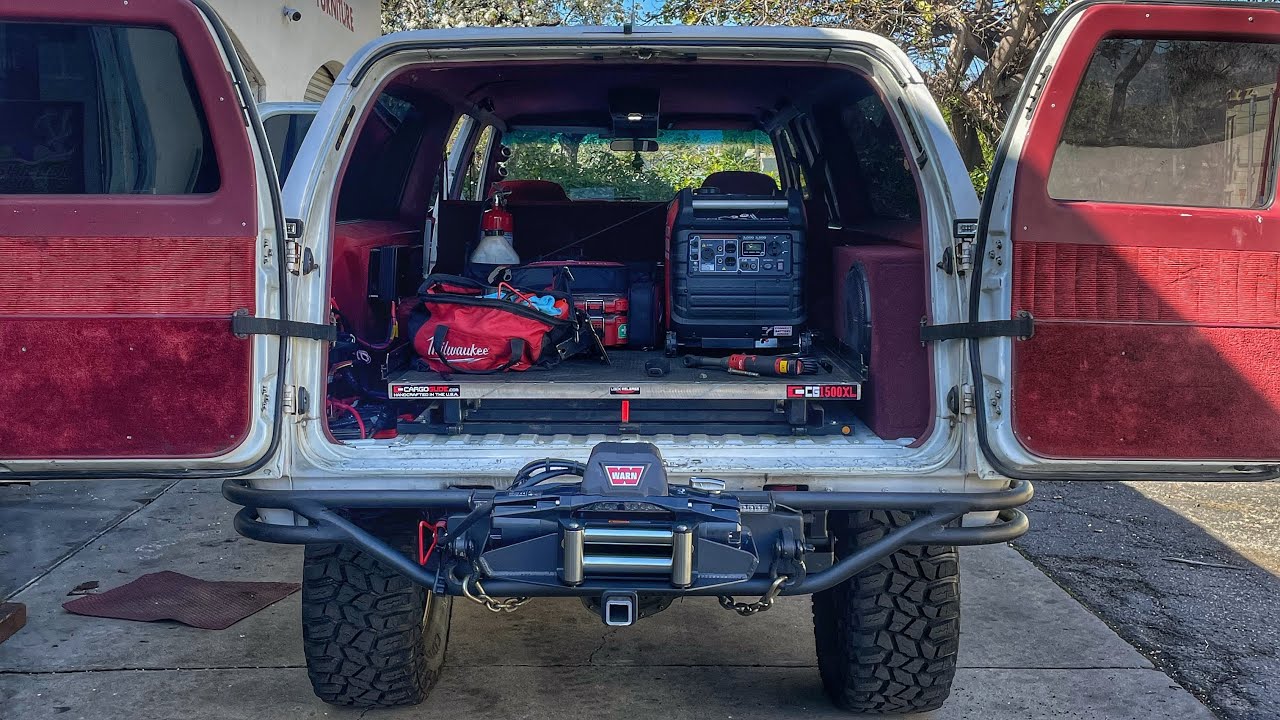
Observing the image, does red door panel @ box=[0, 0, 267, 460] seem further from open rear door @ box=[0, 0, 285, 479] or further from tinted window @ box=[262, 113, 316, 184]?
tinted window @ box=[262, 113, 316, 184]

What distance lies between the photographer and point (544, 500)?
9.36ft

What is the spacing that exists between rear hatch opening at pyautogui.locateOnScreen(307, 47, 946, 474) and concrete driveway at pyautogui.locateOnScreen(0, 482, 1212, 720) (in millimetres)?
918

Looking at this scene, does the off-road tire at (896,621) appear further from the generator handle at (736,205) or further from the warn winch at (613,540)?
the generator handle at (736,205)

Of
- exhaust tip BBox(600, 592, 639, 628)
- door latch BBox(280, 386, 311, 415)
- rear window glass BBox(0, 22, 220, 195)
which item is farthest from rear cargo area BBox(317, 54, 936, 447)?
exhaust tip BBox(600, 592, 639, 628)

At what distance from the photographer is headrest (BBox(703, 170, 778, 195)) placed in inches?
192

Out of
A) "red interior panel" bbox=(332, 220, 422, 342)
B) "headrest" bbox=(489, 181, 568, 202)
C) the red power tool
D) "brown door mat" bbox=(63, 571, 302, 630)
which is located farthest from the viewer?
"headrest" bbox=(489, 181, 568, 202)

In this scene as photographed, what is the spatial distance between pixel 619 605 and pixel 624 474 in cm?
31

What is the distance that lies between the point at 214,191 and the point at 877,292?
6.08 feet

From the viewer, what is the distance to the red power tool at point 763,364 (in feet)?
12.1

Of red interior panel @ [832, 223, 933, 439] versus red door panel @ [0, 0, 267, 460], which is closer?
red door panel @ [0, 0, 267, 460]

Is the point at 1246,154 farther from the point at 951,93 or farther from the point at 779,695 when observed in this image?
the point at 951,93

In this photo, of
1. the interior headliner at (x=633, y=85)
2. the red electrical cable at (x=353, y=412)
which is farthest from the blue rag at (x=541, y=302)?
the interior headliner at (x=633, y=85)

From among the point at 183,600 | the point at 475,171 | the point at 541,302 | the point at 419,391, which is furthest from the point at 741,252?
the point at 183,600

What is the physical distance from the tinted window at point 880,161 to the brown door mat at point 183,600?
2.87 metres
